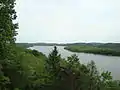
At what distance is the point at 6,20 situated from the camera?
16281 mm

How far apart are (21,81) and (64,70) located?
327 cm

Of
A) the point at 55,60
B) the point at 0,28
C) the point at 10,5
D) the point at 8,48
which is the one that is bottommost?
the point at 55,60

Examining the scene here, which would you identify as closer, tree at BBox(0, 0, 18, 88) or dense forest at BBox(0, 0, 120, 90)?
dense forest at BBox(0, 0, 120, 90)

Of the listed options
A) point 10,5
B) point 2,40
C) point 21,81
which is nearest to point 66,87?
point 21,81

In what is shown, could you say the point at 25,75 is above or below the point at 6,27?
below

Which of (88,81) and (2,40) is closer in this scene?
(88,81)

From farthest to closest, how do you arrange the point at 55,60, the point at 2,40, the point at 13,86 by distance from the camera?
1. the point at 55,60
2. the point at 2,40
3. the point at 13,86

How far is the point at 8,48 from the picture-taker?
55.4 feet

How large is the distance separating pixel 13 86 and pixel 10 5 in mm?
7474

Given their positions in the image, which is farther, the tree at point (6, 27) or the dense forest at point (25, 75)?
the tree at point (6, 27)

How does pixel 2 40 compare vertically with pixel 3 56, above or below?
above

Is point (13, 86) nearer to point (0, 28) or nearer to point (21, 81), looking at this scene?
point (21, 81)

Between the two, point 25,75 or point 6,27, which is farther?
point 6,27

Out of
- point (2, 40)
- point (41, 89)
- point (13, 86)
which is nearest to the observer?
point (41, 89)
